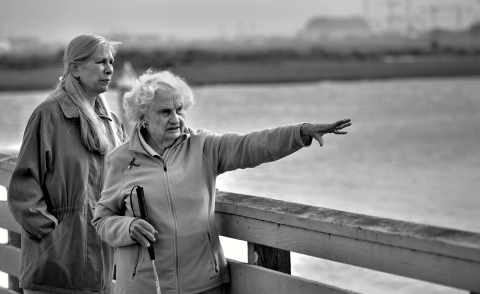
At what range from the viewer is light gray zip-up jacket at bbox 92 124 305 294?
7.50ft

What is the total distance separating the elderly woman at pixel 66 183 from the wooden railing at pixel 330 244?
56 cm

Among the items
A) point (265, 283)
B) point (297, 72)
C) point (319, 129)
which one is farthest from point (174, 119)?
point (297, 72)

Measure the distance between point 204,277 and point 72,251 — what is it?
670mm

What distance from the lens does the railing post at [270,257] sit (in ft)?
7.57

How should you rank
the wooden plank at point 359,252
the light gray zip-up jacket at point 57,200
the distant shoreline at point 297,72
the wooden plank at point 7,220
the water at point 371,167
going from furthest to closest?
the distant shoreline at point 297,72
the water at point 371,167
the wooden plank at point 7,220
the light gray zip-up jacket at point 57,200
the wooden plank at point 359,252

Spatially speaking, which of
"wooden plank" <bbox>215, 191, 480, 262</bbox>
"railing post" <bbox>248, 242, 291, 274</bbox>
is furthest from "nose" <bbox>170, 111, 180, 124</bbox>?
"railing post" <bbox>248, 242, 291, 274</bbox>

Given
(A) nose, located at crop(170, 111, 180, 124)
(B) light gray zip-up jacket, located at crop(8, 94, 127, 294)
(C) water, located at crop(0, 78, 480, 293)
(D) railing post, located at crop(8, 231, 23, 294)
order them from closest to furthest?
1. (A) nose, located at crop(170, 111, 180, 124)
2. (B) light gray zip-up jacket, located at crop(8, 94, 127, 294)
3. (D) railing post, located at crop(8, 231, 23, 294)
4. (C) water, located at crop(0, 78, 480, 293)

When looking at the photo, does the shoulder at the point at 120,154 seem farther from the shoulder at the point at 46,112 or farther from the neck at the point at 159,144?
the shoulder at the point at 46,112

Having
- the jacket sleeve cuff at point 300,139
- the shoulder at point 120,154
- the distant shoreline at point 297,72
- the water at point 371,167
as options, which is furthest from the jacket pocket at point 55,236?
the distant shoreline at point 297,72

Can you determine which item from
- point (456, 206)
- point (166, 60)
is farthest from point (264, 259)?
point (166, 60)

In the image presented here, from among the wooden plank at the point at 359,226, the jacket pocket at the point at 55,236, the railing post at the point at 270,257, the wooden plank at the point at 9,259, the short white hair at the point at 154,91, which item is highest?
the short white hair at the point at 154,91

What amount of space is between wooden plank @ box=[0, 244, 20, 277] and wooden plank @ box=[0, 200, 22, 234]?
3.6 inches

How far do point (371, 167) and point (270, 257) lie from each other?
873 inches

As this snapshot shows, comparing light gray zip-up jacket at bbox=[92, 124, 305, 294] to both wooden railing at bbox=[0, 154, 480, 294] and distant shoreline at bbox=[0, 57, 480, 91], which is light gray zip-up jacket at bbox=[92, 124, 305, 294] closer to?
wooden railing at bbox=[0, 154, 480, 294]
